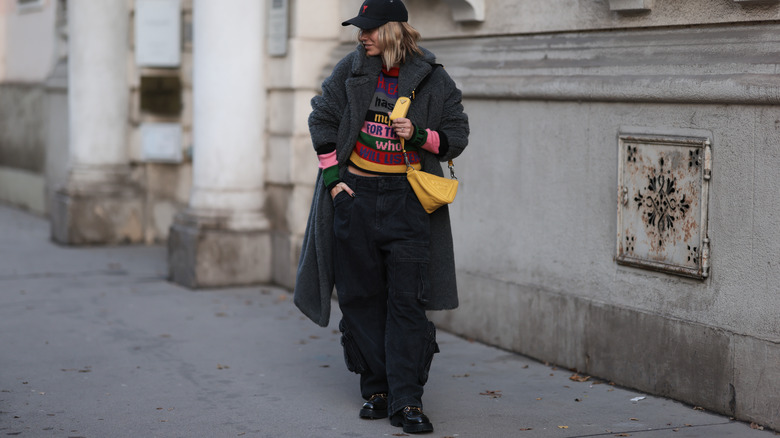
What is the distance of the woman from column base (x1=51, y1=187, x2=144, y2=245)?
6.75m

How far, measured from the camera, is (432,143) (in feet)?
17.6

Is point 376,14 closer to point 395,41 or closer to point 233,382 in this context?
point 395,41

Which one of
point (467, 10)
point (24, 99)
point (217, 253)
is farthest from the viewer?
point (24, 99)

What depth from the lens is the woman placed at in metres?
5.38

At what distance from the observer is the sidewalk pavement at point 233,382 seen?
5.41 m

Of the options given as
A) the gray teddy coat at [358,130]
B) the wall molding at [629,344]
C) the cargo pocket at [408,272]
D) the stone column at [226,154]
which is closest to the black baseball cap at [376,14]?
the gray teddy coat at [358,130]

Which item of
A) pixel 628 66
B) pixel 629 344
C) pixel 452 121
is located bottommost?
pixel 629 344

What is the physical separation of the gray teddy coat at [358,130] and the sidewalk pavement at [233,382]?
1.97 ft

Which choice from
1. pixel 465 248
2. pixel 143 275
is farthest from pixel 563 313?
pixel 143 275

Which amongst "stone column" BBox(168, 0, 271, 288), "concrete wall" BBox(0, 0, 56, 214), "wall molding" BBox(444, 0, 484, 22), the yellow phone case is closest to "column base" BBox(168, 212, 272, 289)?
"stone column" BBox(168, 0, 271, 288)

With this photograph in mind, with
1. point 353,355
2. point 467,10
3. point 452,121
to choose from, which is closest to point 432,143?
point 452,121

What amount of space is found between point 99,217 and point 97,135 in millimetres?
832

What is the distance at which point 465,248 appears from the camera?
7.62 meters

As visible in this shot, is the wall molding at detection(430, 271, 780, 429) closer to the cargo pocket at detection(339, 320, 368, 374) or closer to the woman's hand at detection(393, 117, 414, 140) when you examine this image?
the cargo pocket at detection(339, 320, 368, 374)
